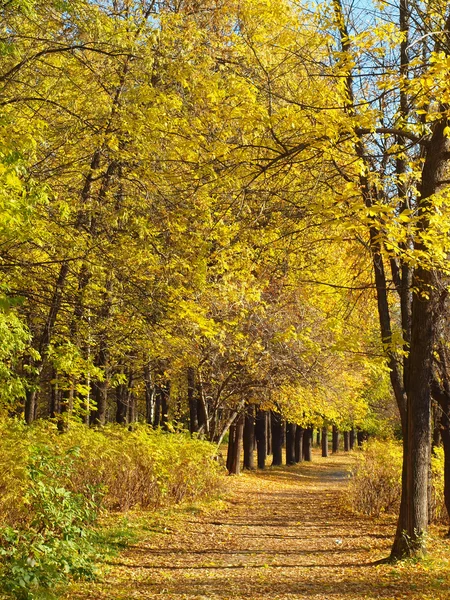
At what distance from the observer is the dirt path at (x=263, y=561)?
7035mm

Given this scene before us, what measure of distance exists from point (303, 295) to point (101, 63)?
26.7 ft

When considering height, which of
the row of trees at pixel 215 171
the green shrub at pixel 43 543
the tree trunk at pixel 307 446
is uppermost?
the row of trees at pixel 215 171

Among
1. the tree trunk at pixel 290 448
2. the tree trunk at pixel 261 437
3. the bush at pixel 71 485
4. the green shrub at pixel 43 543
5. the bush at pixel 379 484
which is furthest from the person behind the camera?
the tree trunk at pixel 290 448

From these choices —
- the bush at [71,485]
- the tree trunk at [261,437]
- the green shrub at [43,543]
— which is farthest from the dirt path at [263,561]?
the tree trunk at [261,437]

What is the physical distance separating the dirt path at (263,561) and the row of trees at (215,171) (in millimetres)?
1178

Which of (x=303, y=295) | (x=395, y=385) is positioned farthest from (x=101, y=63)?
(x=303, y=295)

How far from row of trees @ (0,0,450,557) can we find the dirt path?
3.87 ft

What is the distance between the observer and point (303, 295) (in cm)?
1571

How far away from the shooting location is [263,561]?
9055 millimetres

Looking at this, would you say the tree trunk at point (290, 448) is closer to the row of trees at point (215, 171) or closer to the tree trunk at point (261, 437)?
the tree trunk at point (261, 437)

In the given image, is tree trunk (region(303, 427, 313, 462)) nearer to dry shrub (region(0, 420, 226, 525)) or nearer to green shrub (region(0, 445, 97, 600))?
dry shrub (region(0, 420, 226, 525))

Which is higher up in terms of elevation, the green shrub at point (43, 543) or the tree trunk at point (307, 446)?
the green shrub at point (43, 543)

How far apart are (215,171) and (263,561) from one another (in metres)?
5.49

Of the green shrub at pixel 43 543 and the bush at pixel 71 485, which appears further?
the bush at pixel 71 485
